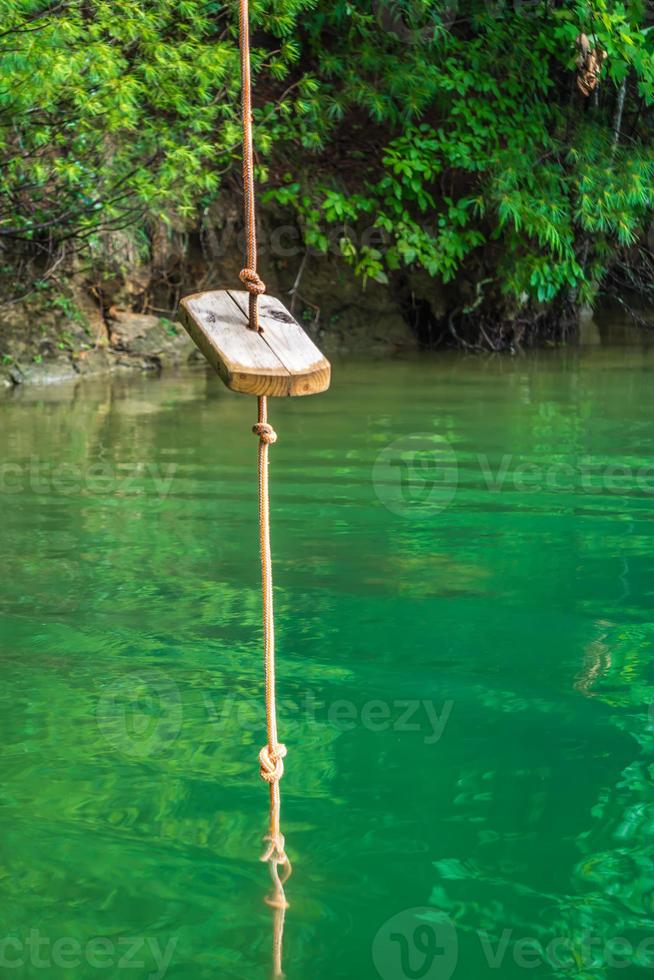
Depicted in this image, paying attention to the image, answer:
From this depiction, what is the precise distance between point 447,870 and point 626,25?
842 centimetres

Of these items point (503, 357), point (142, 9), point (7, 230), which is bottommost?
point (503, 357)

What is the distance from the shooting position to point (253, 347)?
2.48 metres

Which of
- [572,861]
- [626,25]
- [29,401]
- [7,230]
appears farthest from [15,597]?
[626,25]

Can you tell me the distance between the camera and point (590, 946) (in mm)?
2438

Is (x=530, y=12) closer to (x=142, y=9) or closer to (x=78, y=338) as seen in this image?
(x=142, y=9)
